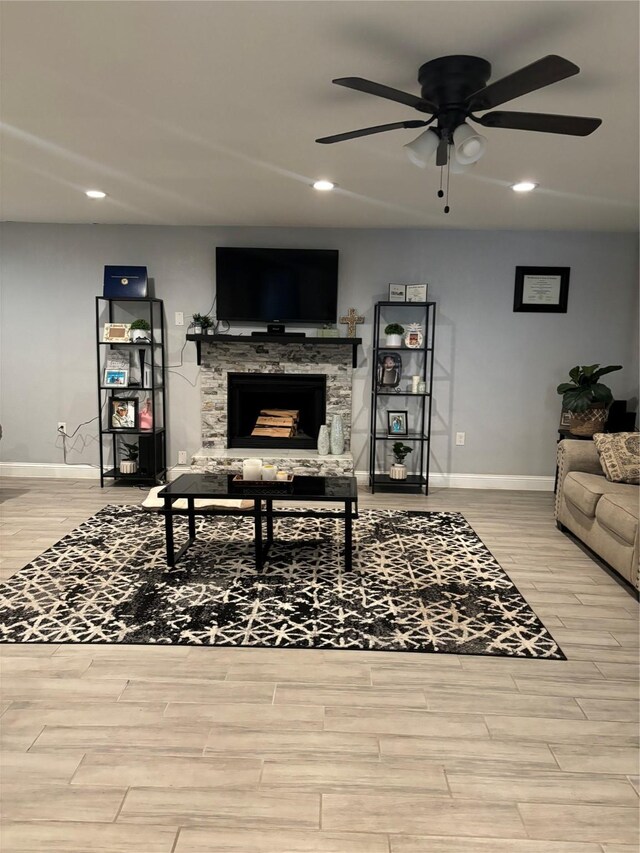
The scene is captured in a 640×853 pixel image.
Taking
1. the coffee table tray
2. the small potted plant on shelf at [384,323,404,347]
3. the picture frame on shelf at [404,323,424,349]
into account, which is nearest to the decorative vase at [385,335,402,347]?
the small potted plant on shelf at [384,323,404,347]

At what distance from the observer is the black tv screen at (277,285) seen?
5.18 metres

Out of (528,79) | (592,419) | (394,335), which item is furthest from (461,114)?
(592,419)

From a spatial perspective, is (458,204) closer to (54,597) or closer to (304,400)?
(304,400)

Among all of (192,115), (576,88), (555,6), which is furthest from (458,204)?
(555,6)

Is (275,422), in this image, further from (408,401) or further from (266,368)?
(408,401)

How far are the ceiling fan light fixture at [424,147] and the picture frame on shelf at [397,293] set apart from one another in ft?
9.67

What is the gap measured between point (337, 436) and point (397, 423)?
0.58 metres

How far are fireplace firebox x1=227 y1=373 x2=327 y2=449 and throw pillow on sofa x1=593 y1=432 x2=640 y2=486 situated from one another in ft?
8.05

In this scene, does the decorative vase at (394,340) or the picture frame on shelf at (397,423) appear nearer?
the decorative vase at (394,340)

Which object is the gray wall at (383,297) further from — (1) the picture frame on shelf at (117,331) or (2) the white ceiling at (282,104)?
(2) the white ceiling at (282,104)

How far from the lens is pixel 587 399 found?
4.71 metres

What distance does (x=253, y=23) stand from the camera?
189 cm

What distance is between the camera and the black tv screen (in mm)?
5176

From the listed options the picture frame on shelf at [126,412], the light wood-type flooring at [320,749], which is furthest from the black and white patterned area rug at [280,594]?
the picture frame on shelf at [126,412]
